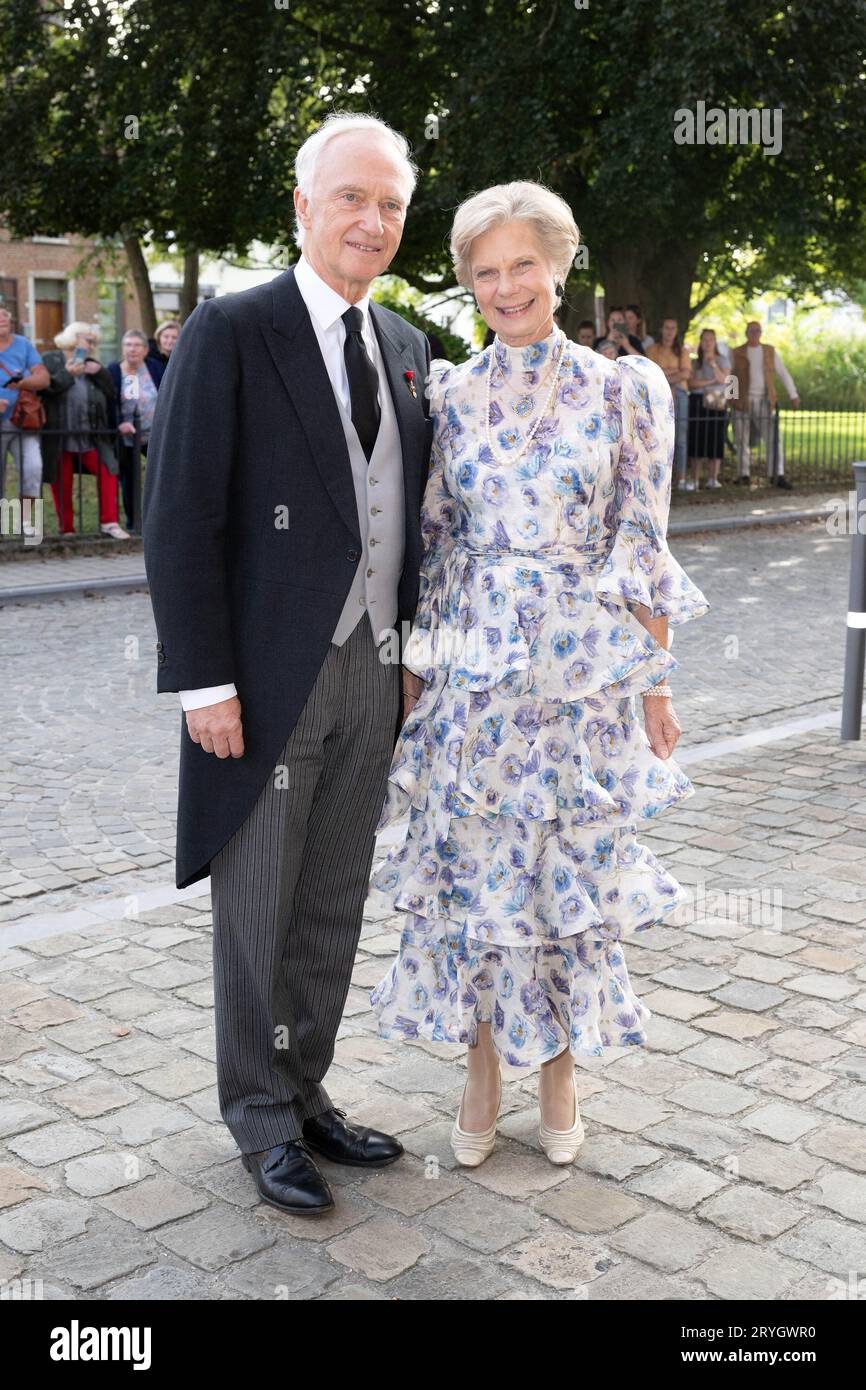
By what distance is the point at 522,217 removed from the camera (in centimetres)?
322

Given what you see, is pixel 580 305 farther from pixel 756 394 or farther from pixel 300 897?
pixel 300 897

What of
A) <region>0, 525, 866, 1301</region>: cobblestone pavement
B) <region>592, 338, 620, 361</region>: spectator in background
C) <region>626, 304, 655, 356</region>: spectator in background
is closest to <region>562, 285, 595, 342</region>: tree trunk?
<region>626, 304, 655, 356</region>: spectator in background

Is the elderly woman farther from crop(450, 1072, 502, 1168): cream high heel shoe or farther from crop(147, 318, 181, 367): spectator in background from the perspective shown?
crop(147, 318, 181, 367): spectator in background

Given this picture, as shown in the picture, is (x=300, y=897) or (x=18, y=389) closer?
(x=300, y=897)

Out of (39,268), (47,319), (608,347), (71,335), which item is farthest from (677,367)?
(47,319)

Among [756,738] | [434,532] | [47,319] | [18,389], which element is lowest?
[756,738]

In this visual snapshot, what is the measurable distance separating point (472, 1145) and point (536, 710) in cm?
101

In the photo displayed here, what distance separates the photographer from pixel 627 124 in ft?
53.7

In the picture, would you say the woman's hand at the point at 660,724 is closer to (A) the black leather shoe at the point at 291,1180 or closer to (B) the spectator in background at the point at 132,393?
(A) the black leather shoe at the point at 291,1180

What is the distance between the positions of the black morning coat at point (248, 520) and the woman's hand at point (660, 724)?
80 cm

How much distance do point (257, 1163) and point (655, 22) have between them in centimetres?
1533

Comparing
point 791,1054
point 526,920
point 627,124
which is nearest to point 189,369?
point 526,920

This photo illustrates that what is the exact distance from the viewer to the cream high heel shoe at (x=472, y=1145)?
3.44 m

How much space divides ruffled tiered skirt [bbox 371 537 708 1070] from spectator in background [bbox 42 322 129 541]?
36.3ft
